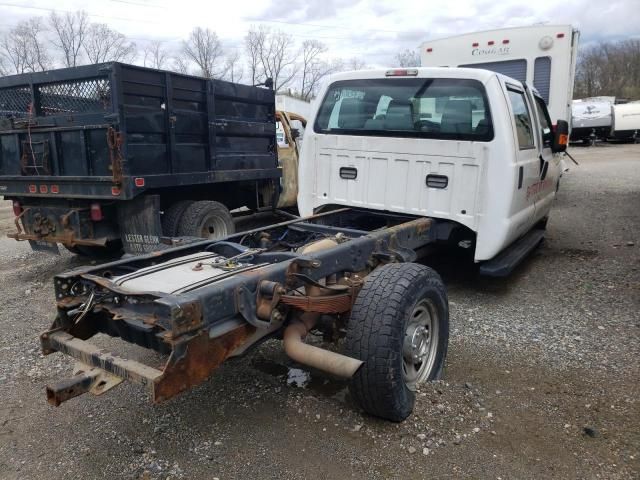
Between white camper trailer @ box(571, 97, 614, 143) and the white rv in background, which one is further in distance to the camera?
white camper trailer @ box(571, 97, 614, 143)

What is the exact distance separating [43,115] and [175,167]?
5.06 feet

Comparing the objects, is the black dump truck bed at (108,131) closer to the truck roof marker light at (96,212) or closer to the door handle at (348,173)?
the truck roof marker light at (96,212)

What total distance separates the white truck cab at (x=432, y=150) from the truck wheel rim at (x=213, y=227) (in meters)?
1.59

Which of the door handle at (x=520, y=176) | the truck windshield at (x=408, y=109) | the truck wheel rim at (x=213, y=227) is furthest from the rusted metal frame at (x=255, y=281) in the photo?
the truck wheel rim at (x=213, y=227)

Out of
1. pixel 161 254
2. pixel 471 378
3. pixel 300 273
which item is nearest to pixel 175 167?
pixel 161 254

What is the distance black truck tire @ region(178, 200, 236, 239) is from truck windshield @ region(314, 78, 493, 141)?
1905 millimetres

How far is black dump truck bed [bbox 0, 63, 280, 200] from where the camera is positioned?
5.36 metres

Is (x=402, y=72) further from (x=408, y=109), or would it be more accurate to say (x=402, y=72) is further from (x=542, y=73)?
(x=542, y=73)

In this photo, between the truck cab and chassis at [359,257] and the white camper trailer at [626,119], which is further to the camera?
the white camper trailer at [626,119]

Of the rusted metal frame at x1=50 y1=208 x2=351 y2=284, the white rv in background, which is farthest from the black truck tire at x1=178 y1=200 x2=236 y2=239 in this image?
the white rv in background

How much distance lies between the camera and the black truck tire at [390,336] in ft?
9.06

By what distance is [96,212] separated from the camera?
559cm

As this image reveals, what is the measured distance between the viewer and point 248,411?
3.16 metres

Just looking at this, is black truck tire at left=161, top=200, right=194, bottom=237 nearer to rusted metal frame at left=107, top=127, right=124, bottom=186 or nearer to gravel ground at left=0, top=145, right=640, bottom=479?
rusted metal frame at left=107, top=127, right=124, bottom=186
